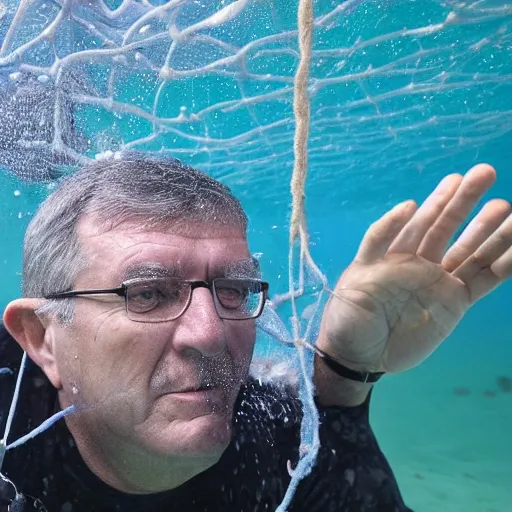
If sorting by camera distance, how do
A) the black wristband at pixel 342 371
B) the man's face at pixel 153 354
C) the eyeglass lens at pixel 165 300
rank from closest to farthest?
the man's face at pixel 153 354, the eyeglass lens at pixel 165 300, the black wristband at pixel 342 371

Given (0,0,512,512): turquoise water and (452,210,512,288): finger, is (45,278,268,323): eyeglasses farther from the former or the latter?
(452,210,512,288): finger

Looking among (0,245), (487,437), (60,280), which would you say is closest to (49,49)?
(60,280)

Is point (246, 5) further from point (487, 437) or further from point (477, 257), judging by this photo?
point (487, 437)

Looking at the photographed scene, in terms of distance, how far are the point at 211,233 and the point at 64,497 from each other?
1.26 meters

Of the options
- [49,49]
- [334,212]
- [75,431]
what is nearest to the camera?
[75,431]

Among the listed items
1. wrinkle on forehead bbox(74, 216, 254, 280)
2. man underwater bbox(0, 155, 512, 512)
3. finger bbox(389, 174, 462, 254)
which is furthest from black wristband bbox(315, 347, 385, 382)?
finger bbox(389, 174, 462, 254)

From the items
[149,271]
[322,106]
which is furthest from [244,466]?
[322,106]

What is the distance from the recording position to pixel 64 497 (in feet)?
6.93

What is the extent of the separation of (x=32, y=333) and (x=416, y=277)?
1649 millimetres

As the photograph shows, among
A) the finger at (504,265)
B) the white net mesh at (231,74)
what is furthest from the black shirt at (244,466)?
the white net mesh at (231,74)

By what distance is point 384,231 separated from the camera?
2.00m

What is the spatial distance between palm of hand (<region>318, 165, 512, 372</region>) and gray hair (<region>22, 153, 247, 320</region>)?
0.63 meters

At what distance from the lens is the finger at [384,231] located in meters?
1.96

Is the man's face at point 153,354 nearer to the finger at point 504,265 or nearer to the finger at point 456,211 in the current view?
the finger at point 456,211
